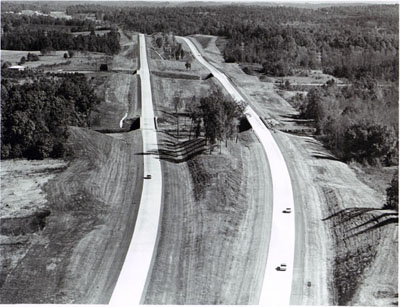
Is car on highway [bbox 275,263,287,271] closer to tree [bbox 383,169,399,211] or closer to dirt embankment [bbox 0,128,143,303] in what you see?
dirt embankment [bbox 0,128,143,303]

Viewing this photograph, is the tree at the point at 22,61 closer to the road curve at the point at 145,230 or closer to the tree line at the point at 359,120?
the road curve at the point at 145,230

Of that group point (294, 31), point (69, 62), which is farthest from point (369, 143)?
point (69, 62)

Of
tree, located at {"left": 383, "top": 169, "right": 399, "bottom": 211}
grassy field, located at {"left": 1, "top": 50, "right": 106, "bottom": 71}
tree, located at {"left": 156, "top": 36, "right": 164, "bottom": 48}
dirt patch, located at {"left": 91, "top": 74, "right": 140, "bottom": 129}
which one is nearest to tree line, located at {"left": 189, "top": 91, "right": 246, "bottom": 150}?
dirt patch, located at {"left": 91, "top": 74, "right": 140, "bottom": 129}

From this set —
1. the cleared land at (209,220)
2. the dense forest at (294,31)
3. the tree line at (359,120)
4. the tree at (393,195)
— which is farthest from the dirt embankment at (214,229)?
the dense forest at (294,31)

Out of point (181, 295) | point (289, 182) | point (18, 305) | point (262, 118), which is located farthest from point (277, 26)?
point (18, 305)

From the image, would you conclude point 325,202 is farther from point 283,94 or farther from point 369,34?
point 283,94
